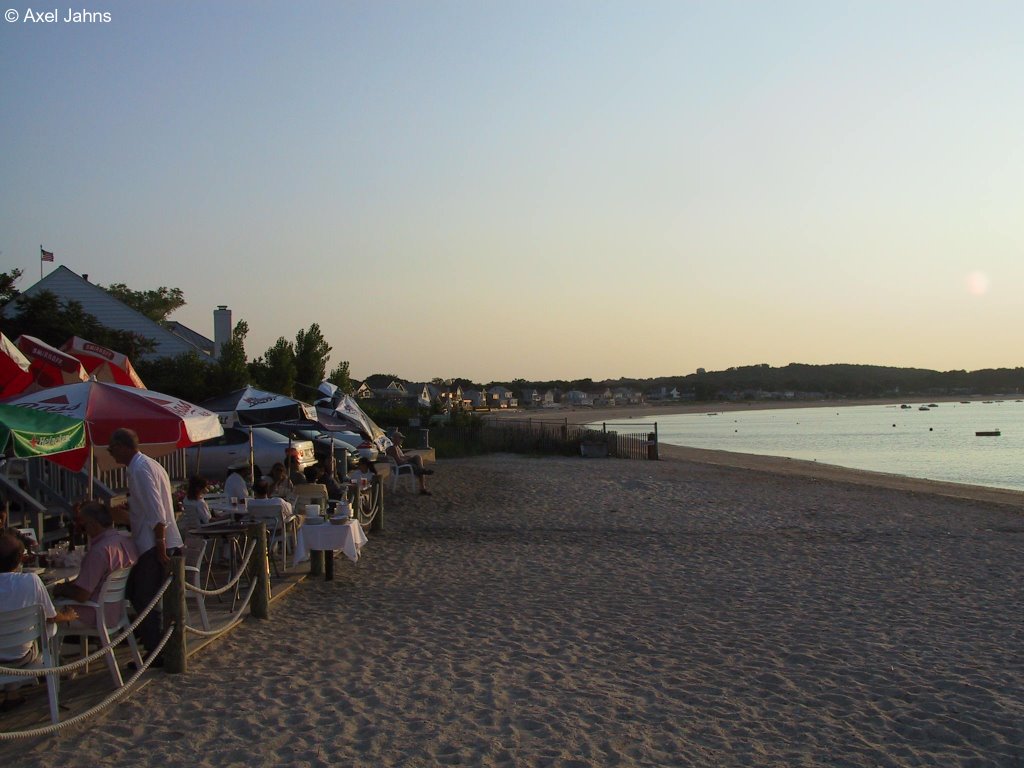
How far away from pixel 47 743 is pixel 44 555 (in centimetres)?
283

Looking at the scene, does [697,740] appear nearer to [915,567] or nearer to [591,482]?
[915,567]

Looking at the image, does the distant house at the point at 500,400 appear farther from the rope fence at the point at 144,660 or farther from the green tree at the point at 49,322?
the rope fence at the point at 144,660

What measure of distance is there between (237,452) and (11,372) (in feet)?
32.6

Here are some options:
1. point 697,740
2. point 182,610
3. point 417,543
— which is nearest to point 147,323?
point 417,543

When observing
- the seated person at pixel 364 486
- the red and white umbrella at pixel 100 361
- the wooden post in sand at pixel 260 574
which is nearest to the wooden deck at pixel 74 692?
the wooden post in sand at pixel 260 574

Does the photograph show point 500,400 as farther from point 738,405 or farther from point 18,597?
point 18,597

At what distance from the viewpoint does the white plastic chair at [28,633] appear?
503 centimetres

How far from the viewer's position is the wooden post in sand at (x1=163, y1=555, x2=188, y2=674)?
6113mm

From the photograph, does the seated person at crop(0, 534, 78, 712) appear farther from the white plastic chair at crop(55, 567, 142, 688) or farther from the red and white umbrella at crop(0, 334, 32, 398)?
the red and white umbrella at crop(0, 334, 32, 398)

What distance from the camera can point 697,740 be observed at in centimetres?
534

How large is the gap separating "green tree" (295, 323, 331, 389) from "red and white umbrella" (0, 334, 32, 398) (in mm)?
27300

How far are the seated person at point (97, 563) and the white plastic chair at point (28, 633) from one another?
22.1 inches

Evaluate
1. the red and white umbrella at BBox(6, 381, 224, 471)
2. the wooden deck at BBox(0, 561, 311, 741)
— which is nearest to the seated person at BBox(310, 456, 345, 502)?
the red and white umbrella at BBox(6, 381, 224, 471)

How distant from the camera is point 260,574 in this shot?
8172 mm
